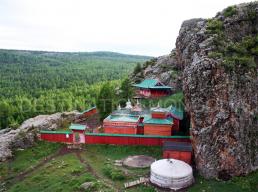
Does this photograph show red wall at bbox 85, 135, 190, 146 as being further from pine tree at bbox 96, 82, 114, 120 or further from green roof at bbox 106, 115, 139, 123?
pine tree at bbox 96, 82, 114, 120

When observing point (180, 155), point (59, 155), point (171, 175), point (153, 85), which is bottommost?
point (59, 155)

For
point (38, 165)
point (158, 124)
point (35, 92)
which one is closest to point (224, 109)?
point (158, 124)

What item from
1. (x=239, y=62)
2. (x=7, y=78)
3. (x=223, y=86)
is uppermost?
(x=239, y=62)

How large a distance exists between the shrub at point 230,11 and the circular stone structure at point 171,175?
658 inches

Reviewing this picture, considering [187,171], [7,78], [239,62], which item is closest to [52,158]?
[187,171]

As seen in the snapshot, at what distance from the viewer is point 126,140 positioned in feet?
99.4

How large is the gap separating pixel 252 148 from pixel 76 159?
51.6 ft

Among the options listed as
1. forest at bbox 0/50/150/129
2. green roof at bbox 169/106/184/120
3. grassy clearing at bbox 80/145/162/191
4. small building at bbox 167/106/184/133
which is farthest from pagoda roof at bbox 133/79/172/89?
grassy clearing at bbox 80/145/162/191

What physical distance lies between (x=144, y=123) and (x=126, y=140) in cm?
265

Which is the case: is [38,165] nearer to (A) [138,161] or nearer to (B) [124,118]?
(A) [138,161]

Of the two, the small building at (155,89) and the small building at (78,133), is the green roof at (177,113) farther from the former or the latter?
the small building at (155,89)

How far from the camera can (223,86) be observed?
22.8 meters

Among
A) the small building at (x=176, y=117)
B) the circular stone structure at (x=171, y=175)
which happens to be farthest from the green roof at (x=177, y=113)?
the circular stone structure at (x=171, y=175)

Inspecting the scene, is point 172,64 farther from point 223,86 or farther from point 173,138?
point 223,86
